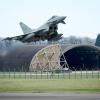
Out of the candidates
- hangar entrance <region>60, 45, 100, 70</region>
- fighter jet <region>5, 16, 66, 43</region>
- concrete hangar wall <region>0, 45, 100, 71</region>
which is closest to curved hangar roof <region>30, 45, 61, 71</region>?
concrete hangar wall <region>0, 45, 100, 71</region>

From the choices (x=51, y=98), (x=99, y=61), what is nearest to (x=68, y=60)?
(x=99, y=61)

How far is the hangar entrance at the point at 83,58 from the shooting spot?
135500 millimetres

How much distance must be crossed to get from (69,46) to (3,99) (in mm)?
86645

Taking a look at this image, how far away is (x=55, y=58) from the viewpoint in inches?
4978

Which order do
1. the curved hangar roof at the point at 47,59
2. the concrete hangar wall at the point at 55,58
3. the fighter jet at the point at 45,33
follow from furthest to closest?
the curved hangar roof at the point at 47,59 → the concrete hangar wall at the point at 55,58 → the fighter jet at the point at 45,33

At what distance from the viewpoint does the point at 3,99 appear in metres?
42.1

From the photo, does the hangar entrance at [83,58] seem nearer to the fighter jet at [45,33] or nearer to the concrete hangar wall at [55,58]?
the concrete hangar wall at [55,58]

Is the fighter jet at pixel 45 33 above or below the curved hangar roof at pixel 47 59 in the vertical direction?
above

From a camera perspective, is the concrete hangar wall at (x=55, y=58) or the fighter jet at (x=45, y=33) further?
the concrete hangar wall at (x=55, y=58)

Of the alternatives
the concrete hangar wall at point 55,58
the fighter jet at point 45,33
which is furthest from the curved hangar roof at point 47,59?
the fighter jet at point 45,33

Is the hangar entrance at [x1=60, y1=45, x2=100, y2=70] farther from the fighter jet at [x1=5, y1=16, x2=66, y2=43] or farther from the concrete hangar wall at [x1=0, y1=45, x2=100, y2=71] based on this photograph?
the fighter jet at [x1=5, y1=16, x2=66, y2=43]

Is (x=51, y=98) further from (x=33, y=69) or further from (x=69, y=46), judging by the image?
(x=69, y=46)

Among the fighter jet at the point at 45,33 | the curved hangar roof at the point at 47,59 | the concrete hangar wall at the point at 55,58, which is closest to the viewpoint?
the fighter jet at the point at 45,33

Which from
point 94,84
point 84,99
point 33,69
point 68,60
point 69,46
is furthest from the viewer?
point 68,60
